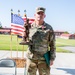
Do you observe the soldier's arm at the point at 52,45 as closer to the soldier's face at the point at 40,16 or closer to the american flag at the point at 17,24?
the soldier's face at the point at 40,16

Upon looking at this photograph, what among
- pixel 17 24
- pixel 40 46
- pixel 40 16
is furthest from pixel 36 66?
pixel 17 24

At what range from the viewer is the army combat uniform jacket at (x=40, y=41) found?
4602 mm

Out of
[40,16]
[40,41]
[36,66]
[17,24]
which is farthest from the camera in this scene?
[17,24]

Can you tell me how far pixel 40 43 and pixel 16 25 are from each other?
3770mm

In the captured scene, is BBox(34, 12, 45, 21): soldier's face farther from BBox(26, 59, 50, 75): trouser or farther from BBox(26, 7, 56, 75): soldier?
BBox(26, 59, 50, 75): trouser

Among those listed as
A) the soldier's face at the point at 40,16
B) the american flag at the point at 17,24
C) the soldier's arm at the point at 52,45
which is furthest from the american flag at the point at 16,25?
the soldier's face at the point at 40,16

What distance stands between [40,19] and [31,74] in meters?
1.04

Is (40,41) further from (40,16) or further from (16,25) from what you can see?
(16,25)

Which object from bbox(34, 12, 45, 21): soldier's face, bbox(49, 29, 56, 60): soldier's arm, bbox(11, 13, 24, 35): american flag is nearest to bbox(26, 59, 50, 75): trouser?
bbox(49, 29, 56, 60): soldier's arm

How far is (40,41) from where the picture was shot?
4.65 meters

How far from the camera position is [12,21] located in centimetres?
844

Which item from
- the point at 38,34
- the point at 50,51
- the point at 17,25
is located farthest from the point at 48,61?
the point at 17,25

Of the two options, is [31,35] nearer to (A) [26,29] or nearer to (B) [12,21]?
(A) [26,29]

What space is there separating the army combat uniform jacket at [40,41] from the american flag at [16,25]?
3412 millimetres
